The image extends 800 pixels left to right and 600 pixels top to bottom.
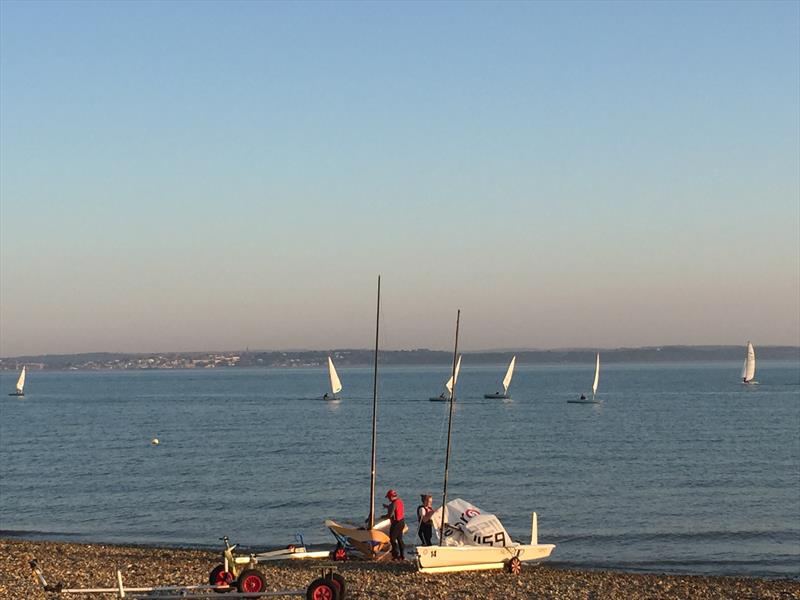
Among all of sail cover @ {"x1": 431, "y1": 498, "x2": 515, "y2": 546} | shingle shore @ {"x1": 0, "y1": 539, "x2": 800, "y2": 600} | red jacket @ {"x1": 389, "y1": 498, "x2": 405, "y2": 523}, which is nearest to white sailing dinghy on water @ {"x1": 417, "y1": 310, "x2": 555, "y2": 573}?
sail cover @ {"x1": 431, "y1": 498, "x2": 515, "y2": 546}

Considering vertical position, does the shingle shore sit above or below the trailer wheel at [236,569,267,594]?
below

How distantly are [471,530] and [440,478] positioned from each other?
2590 cm

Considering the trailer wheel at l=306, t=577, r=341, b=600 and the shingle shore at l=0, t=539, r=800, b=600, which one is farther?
the shingle shore at l=0, t=539, r=800, b=600

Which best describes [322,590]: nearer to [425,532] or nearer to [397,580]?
[397,580]

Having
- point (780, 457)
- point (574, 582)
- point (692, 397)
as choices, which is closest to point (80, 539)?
point (574, 582)

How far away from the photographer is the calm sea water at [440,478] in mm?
34094

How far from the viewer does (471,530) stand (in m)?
24.6

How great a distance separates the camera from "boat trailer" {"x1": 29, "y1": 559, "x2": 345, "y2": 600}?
1727cm

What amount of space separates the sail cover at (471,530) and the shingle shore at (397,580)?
0.76 m

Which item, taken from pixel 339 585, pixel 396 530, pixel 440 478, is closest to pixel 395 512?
pixel 396 530

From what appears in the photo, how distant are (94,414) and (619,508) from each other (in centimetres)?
8286

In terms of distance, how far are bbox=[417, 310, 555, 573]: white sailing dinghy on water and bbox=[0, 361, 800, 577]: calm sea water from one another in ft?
17.8

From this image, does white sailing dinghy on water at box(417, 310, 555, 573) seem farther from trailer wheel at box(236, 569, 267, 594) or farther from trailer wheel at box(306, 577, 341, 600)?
trailer wheel at box(306, 577, 341, 600)

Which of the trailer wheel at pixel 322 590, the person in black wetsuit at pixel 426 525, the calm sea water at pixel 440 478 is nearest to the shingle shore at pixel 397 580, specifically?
the person in black wetsuit at pixel 426 525
